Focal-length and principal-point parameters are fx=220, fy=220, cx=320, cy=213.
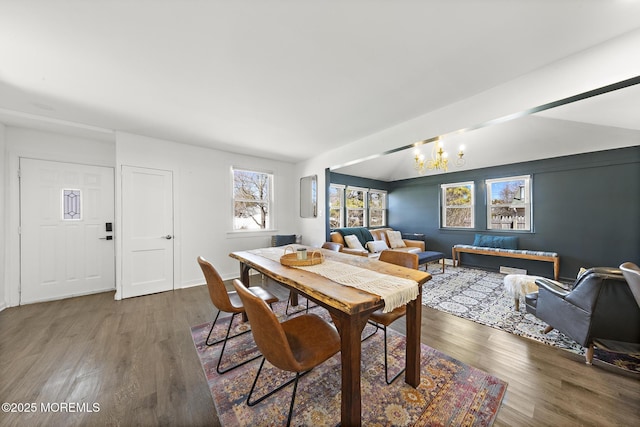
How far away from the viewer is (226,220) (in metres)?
4.24

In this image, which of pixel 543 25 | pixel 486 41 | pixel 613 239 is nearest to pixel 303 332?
pixel 486 41

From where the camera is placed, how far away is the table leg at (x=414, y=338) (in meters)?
1.55

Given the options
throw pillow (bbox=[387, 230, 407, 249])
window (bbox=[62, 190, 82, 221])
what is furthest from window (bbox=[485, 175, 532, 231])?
window (bbox=[62, 190, 82, 221])

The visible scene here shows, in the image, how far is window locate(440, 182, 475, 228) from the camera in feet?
17.7

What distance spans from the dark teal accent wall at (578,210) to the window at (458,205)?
0.17 m

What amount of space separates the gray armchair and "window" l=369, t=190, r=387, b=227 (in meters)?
4.70

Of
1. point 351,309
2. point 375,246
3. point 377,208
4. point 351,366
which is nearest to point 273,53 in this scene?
point 351,309

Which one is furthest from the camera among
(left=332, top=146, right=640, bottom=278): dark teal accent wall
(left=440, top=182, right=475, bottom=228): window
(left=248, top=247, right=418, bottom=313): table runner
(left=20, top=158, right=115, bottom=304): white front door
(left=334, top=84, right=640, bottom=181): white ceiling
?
(left=440, top=182, right=475, bottom=228): window

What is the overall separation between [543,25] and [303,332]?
2578 mm

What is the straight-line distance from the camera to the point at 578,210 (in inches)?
159

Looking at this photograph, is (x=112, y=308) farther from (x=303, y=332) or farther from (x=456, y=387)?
(x=456, y=387)

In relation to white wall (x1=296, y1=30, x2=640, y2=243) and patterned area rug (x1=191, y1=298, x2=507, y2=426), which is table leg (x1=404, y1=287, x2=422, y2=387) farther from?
white wall (x1=296, y1=30, x2=640, y2=243)

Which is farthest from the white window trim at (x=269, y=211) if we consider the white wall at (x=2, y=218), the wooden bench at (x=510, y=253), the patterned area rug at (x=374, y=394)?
the wooden bench at (x=510, y=253)

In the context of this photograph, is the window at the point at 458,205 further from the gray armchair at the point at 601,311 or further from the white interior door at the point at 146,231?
the white interior door at the point at 146,231
